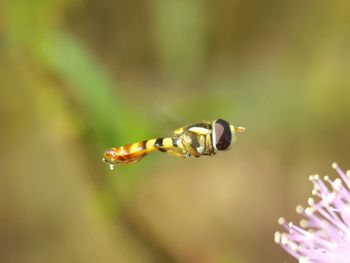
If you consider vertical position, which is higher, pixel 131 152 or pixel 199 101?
pixel 199 101

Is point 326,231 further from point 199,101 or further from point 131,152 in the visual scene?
point 199,101

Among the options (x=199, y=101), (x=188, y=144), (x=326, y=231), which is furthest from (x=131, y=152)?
(x=199, y=101)

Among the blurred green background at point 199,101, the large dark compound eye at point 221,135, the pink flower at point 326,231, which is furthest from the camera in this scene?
the blurred green background at point 199,101

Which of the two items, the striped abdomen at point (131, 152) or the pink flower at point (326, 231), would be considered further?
the pink flower at point (326, 231)

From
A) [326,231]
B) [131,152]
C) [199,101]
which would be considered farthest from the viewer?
[199,101]

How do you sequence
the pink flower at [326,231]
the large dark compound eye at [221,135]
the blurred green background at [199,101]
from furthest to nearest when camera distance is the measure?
the blurred green background at [199,101]
the pink flower at [326,231]
the large dark compound eye at [221,135]

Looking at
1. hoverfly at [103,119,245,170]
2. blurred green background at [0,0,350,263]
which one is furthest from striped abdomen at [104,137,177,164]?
blurred green background at [0,0,350,263]

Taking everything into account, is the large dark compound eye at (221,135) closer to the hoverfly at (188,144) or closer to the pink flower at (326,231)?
the hoverfly at (188,144)

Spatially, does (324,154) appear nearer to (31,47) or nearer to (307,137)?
(307,137)

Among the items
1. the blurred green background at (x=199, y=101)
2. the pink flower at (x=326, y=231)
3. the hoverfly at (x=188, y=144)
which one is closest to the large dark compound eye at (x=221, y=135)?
the hoverfly at (x=188, y=144)
